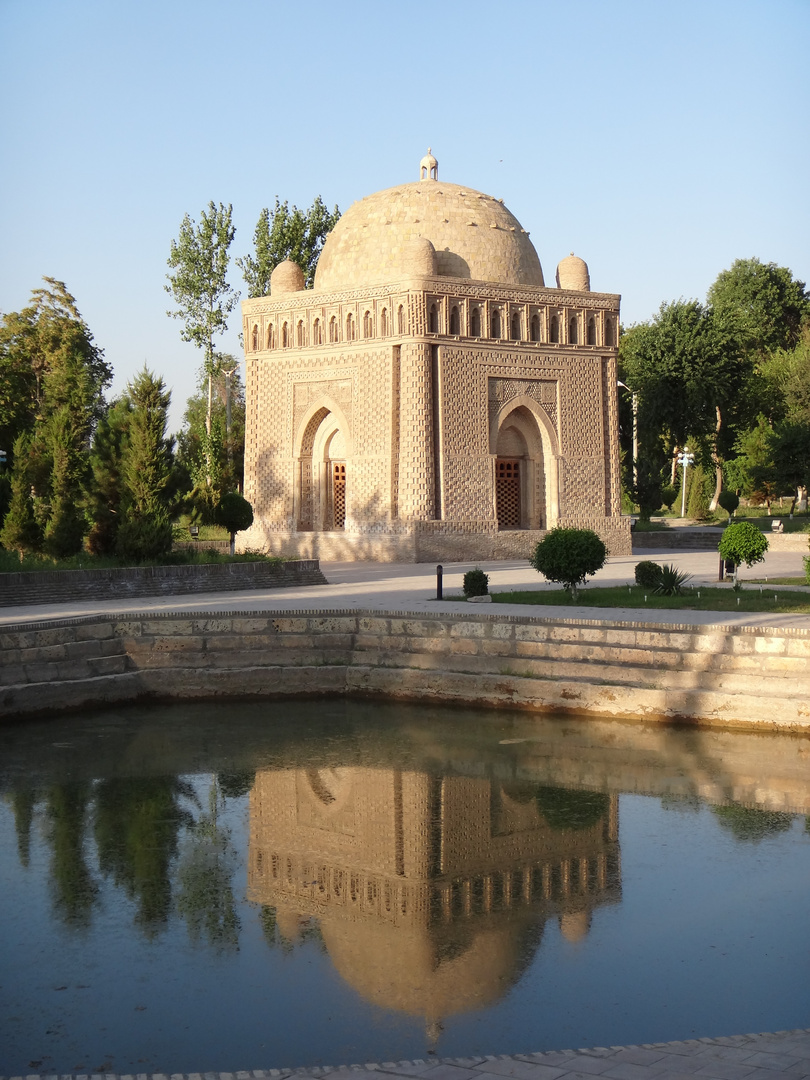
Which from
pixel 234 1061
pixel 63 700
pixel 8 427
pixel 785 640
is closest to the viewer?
pixel 234 1061

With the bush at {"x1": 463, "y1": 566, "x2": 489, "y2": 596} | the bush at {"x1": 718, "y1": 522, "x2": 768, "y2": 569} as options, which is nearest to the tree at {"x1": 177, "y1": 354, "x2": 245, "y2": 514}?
the bush at {"x1": 463, "y1": 566, "x2": 489, "y2": 596}

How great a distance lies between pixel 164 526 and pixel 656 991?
13676mm

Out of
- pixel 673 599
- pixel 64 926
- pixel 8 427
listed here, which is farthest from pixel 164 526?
pixel 8 427

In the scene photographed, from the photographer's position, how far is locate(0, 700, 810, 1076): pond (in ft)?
15.9

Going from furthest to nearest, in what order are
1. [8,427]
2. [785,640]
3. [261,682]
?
[8,427], [261,682], [785,640]

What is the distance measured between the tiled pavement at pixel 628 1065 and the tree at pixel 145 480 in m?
13.9

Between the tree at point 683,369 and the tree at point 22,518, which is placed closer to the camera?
the tree at point 22,518

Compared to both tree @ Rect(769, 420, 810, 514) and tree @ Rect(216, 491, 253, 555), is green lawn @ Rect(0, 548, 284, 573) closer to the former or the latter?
tree @ Rect(216, 491, 253, 555)

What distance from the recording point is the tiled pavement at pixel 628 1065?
12.6 ft

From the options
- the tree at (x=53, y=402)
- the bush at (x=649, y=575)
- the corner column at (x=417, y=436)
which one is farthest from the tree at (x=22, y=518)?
the bush at (x=649, y=575)

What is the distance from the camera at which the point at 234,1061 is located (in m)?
4.53

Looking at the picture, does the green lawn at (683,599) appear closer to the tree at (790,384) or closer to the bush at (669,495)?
the tree at (790,384)

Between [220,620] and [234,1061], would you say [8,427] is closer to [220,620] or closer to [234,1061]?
[220,620]

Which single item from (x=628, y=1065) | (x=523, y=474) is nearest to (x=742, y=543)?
(x=628, y=1065)
